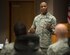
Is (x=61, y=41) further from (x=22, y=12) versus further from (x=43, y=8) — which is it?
(x=22, y=12)

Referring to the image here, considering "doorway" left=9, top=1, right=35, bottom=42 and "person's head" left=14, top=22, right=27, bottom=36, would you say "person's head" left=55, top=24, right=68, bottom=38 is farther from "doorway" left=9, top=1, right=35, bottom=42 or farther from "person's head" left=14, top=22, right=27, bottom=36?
"doorway" left=9, top=1, right=35, bottom=42

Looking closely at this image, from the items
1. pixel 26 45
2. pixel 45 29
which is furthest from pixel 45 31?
pixel 26 45

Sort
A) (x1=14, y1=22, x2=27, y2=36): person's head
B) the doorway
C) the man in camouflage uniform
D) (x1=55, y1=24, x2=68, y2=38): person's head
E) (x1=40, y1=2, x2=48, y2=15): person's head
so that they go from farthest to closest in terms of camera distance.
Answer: the doorway < (x1=40, y1=2, x2=48, y2=15): person's head < the man in camouflage uniform < (x1=55, y1=24, x2=68, y2=38): person's head < (x1=14, y1=22, x2=27, y2=36): person's head

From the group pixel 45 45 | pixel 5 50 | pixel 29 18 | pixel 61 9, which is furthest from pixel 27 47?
pixel 29 18

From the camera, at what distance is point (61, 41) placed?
4.10 metres

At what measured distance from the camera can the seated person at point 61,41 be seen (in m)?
4.01

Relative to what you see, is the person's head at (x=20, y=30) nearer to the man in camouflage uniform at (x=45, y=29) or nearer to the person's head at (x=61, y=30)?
the person's head at (x=61, y=30)

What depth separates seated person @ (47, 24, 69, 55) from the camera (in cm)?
401

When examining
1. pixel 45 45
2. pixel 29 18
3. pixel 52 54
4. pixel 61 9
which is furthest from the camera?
pixel 29 18

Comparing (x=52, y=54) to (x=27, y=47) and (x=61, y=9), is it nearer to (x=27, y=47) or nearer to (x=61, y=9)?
(x=27, y=47)

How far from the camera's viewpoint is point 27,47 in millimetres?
3252

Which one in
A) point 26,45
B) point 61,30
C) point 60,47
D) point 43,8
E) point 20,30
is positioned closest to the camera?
point 26,45

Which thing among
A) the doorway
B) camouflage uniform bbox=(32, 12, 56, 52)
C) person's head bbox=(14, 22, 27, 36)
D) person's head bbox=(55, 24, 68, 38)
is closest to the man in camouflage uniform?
camouflage uniform bbox=(32, 12, 56, 52)

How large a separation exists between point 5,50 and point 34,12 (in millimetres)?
6116
